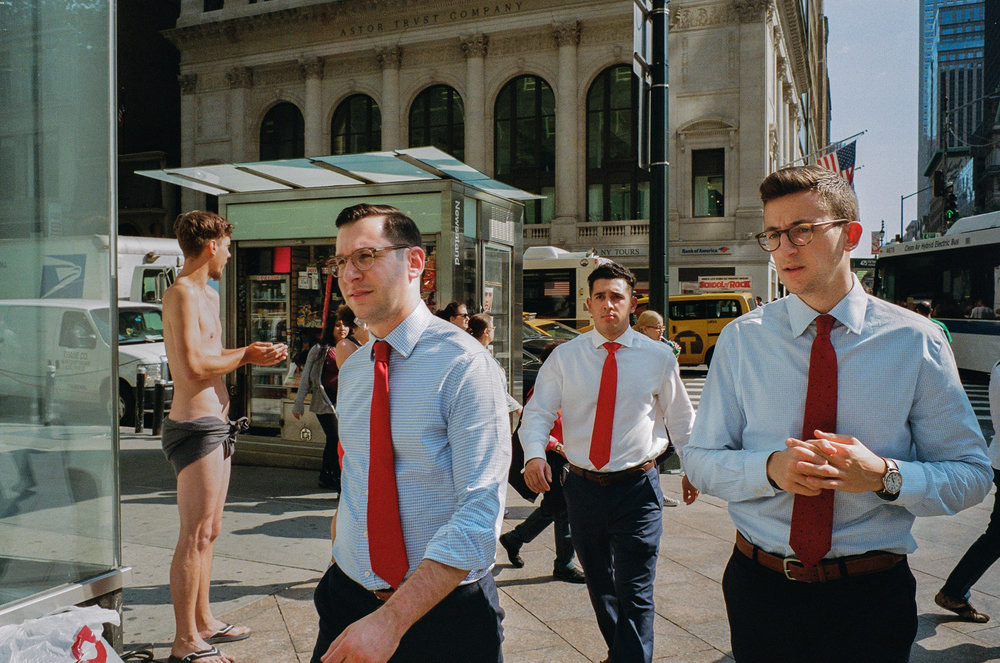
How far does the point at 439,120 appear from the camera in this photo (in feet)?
130

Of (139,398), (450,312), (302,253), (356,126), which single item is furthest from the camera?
(356,126)

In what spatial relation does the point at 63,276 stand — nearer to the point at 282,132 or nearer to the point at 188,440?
the point at 188,440

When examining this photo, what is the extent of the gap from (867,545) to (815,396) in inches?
17.0

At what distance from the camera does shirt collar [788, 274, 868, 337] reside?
223 cm

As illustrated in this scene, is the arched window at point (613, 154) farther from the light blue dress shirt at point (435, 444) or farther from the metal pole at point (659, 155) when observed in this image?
the light blue dress shirt at point (435, 444)

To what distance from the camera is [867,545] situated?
2172 mm

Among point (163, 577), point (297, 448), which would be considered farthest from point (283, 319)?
point (163, 577)

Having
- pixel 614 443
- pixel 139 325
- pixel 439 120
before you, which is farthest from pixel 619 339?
pixel 439 120

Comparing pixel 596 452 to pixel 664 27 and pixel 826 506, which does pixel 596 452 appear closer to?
pixel 826 506

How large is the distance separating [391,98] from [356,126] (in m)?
2.85

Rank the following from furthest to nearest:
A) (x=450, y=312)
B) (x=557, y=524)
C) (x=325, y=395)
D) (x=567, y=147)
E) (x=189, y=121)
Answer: (x=189, y=121)
(x=567, y=147)
(x=325, y=395)
(x=450, y=312)
(x=557, y=524)

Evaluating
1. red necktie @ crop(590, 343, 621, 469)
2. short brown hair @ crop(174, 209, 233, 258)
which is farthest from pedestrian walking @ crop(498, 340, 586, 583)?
short brown hair @ crop(174, 209, 233, 258)

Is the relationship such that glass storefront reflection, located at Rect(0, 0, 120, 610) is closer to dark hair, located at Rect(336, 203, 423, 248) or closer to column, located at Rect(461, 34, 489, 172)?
dark hair, located at Rect(336, 203, 423, 248)

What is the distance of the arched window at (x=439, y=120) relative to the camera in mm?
39375
